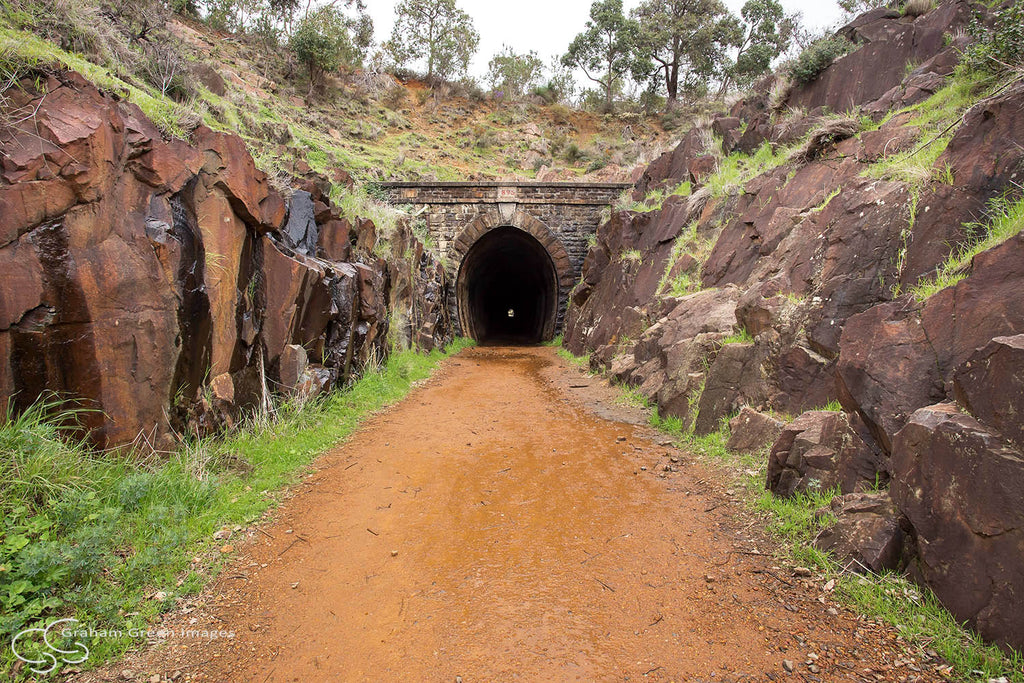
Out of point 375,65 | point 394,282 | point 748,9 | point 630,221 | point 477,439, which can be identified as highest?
point 748,9

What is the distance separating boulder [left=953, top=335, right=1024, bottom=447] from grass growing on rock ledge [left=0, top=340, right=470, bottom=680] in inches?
191

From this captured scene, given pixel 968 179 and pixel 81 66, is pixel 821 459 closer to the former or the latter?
pixel 968 179

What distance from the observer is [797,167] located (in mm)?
8289

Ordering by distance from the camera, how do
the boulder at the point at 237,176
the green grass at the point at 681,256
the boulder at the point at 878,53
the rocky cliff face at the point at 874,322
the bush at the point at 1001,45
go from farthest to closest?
the green grass at the point at 681,256 < the boulder at the point at 878,53 < the boulder at the point at 237,176 < the bush at the point at 1001,45 < the rocky cliff face at the point at 874,322

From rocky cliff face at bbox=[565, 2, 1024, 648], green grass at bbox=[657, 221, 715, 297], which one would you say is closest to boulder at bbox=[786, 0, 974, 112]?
rocky cliff face at bbox=[565, 2, 1024, 648]

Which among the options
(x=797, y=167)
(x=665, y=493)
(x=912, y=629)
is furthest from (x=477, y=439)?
(x=797, y=167)

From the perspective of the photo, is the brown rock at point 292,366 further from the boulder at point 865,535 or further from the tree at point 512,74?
the tree at point 512,74

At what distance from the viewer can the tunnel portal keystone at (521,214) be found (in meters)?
19.3

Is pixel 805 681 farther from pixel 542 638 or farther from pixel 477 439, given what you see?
pixel 477 439

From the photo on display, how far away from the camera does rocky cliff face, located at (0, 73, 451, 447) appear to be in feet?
12.4

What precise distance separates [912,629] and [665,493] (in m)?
2.20

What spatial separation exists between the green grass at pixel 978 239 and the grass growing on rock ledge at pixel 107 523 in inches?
229

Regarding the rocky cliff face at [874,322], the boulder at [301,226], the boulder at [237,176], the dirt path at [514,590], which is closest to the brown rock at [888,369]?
the rocky cliff face at [874,322]

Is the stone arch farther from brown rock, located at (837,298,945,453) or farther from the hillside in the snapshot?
brown rock, located at (837,298,945,453)
